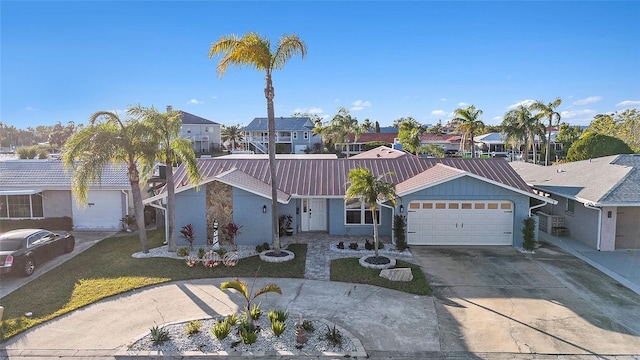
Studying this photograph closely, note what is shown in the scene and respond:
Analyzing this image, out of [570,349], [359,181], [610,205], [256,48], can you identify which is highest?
[256,48]

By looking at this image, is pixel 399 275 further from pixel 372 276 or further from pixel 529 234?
pixel 529 234

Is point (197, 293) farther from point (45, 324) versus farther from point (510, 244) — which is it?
point (510, 244)

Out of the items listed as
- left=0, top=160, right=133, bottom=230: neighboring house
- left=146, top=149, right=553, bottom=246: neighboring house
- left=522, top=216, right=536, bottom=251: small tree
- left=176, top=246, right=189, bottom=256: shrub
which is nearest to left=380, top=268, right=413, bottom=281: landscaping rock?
left=146, top=149, right=553, bottom=246: neighboring house

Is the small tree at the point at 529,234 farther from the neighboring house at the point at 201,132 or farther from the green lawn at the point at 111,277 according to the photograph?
the neighboring house at the point at 201,132

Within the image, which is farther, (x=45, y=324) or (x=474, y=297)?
(x=474, y=297)

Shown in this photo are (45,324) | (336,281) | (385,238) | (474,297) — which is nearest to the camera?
(45,324)

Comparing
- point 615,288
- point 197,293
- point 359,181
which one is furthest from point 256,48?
point 615,288
